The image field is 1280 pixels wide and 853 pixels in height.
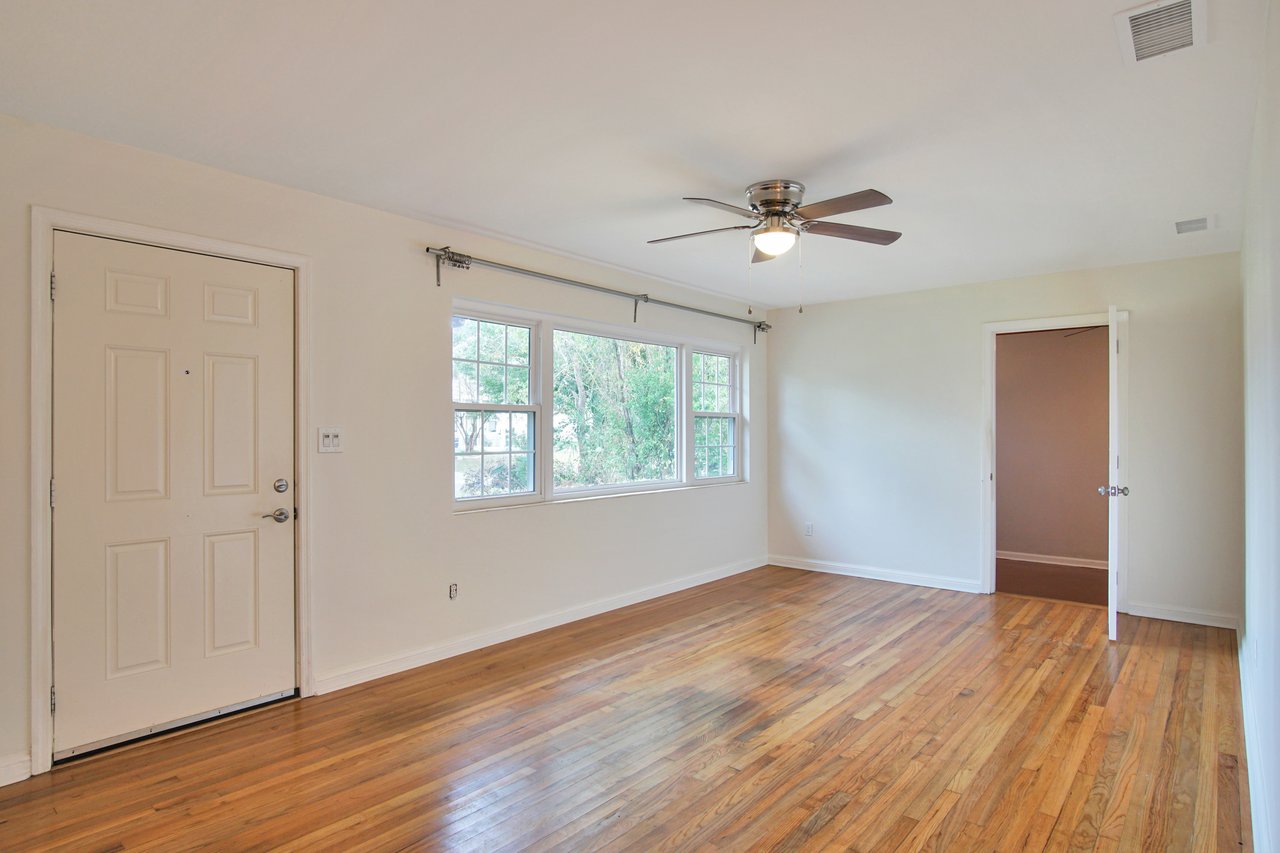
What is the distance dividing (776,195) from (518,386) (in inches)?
83.9

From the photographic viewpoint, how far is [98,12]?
1.90 m

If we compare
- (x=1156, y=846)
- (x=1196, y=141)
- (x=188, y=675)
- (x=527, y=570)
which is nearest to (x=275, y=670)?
(x=188, y=675)

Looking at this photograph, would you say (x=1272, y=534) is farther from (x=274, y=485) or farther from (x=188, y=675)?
(x=188, y=675)

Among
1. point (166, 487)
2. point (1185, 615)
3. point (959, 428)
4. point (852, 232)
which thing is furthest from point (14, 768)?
point (1185, 615)

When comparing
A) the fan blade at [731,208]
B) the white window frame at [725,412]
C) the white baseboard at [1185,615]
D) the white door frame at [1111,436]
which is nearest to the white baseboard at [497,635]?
the white window frame at [725,412]

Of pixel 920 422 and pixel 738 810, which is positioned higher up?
pixel 920 422

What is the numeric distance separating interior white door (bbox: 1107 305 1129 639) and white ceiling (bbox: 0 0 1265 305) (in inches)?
41.8

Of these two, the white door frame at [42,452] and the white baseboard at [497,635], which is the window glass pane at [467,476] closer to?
the white baseboard at [497,635]

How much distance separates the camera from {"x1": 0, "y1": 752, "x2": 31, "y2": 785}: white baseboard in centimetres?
248

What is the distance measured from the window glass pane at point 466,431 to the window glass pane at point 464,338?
1.21 ft

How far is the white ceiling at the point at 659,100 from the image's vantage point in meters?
1.95

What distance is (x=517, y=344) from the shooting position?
14.6ft

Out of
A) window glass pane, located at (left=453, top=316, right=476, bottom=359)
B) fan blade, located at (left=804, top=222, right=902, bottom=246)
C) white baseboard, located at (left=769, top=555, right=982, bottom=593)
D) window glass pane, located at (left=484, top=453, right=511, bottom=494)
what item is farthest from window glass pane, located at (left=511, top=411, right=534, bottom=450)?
white baseboard, located at (left=769, top=555, right=982, bottom=593)

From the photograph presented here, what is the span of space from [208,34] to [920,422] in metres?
5.42
